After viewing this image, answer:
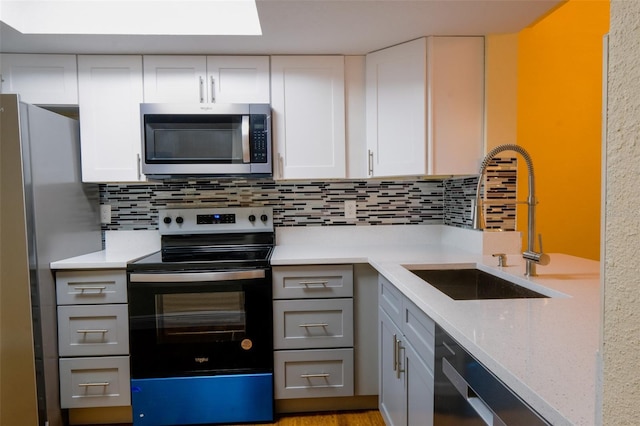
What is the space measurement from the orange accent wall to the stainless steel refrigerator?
8.42ft

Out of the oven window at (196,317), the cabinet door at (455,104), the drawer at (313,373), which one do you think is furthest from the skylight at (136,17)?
the drawer at (313,373)

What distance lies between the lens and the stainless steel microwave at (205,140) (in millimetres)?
1956

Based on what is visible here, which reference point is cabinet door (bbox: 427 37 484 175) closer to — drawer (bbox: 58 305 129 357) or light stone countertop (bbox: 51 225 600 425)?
light stone countertop (bbox: 51 225 600 425)

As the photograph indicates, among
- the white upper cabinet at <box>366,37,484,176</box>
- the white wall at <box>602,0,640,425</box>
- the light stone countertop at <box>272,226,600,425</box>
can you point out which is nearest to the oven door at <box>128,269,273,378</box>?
the light stone countertop at <box>272,226,600,425</box>

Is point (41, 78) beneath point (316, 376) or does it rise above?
above

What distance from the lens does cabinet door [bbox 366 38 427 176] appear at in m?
1.88

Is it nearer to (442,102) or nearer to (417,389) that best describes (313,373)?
(417,389)

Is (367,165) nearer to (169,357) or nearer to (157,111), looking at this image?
(157,111)

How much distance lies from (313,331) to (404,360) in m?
0.64

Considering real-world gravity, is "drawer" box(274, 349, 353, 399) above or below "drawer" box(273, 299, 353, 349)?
below

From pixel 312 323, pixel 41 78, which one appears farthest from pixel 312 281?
pixel 41 78

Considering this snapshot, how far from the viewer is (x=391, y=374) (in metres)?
1.55

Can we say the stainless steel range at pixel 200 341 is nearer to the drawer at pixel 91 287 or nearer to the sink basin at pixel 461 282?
the drawer at pixel 91 287

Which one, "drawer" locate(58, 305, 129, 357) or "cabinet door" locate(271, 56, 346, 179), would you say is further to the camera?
"cabinet door" locate(271, 56, 346, 179)
